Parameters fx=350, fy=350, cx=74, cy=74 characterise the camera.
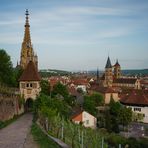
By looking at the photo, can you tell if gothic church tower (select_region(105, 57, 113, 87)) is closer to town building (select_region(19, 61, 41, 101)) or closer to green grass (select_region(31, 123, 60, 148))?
town building (select_region(19, 61, 41, 101))

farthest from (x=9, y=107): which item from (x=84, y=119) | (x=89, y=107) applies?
(x=89, y=107)

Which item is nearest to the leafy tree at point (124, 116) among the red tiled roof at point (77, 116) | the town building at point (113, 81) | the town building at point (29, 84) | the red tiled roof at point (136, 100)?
the red tiled roof at point (77, 116)

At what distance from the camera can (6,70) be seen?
160 feet

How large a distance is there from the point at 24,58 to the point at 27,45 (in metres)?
2.97

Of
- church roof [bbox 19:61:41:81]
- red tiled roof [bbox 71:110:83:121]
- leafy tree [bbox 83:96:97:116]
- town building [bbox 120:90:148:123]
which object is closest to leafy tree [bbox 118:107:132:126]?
leafy tree [bbox 83:96:97:116]

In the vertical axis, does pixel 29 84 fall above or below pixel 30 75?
below

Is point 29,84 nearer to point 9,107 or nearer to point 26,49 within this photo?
point 9,107

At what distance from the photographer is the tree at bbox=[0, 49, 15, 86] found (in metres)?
48.2

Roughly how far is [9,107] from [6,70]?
14.7 m

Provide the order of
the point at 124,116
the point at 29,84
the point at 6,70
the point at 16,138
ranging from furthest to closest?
1. the point at 124,116
2. the point at 6,70
3. the point at 29,84
4. the point at 16,138

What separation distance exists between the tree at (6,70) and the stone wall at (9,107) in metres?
7.47

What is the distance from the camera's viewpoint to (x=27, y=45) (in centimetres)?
7419

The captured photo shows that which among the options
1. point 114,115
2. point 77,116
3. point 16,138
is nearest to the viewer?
point 16,138

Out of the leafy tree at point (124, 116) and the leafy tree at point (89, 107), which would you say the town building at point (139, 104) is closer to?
the leafy tree at point (89, 107)
